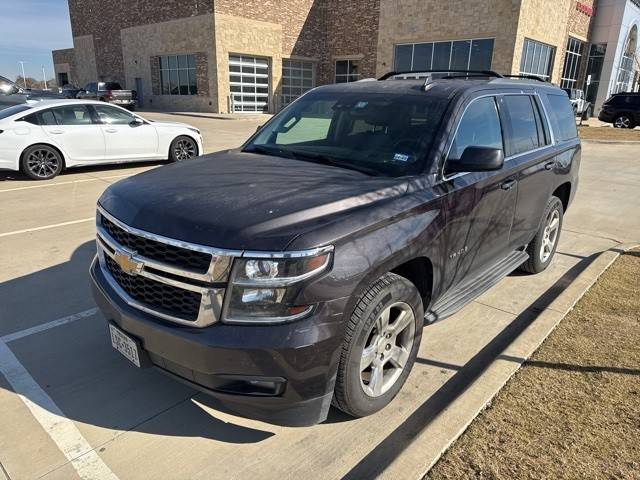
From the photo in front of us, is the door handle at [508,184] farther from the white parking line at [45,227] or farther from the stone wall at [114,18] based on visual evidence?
the stone wall at [114,18]

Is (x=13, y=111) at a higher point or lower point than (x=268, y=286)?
higher

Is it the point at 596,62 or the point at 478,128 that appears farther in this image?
the point at 596,62

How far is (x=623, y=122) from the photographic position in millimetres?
27594

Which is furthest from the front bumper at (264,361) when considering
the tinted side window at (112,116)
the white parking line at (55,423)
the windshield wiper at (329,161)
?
the tinted side window at (112,116)

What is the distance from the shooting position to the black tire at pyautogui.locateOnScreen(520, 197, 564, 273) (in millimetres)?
4980

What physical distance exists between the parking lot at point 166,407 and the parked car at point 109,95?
97.5 ft

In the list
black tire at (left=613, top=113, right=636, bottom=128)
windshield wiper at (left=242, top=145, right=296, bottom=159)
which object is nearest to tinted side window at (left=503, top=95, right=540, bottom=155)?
windshield wiper at (left=242, top=145, right=296, bottom=159)

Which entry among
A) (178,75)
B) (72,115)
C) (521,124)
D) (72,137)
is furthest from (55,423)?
(178,75)

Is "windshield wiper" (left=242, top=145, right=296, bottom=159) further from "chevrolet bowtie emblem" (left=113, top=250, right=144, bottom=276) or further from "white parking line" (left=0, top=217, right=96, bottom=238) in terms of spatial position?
"white parking line" (left=0, top=217, right=96, bottom=238)

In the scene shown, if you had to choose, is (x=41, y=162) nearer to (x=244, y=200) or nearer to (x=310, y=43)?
(x=244, y=200)

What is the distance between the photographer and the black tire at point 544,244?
196 inches

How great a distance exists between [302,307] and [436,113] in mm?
1901

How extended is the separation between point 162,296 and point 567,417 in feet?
8.06

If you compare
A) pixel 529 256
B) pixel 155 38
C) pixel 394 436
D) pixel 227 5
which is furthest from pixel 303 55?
pixel 394 436
